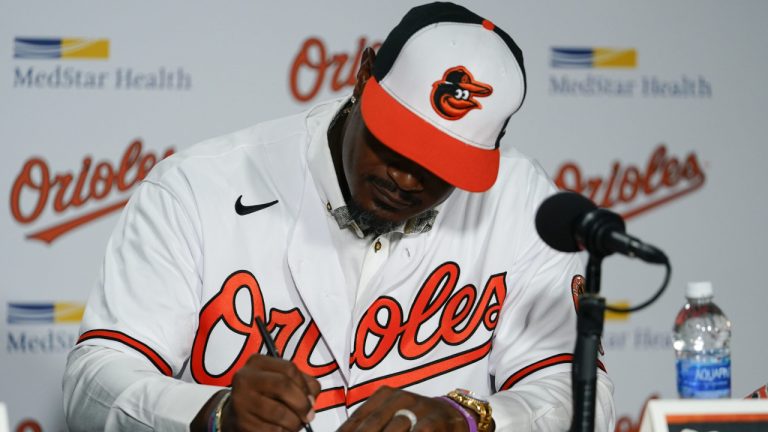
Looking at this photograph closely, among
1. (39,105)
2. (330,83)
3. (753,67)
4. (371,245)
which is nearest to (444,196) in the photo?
(371,245)

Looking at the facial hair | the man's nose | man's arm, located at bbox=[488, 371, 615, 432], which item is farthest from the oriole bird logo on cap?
man's arm, located at bbox=[488, 371, 615, 432]

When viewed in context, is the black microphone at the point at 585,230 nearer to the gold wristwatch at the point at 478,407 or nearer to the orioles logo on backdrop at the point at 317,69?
the gold wristwatch at the point at 478,407

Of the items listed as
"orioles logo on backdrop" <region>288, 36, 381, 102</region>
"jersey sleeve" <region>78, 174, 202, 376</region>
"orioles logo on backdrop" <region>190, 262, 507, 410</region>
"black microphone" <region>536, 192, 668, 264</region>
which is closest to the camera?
"black microphone" <region>536, 192, 668, 264</region>

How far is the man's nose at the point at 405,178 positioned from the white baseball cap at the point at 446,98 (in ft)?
0.13

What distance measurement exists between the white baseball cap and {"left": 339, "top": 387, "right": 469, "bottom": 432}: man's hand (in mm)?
336

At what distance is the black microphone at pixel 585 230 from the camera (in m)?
1.05

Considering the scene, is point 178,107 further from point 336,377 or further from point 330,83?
point 336,377

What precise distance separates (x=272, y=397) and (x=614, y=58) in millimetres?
1925

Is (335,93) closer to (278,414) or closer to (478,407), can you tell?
(478,407)

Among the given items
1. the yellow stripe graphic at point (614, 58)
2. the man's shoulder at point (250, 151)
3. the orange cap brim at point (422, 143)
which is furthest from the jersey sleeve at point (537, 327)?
the yellow stripe graphic at point (614, 58)

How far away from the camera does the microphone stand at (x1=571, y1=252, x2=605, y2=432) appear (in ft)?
3.52

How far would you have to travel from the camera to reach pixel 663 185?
9.42ft

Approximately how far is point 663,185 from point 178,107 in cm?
134

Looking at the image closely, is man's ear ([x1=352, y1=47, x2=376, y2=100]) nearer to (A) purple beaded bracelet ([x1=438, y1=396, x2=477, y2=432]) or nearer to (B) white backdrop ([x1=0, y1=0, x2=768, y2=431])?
(A) purple beaded bracelet ([x1=438, y1=396, x2=477, y2=432])
